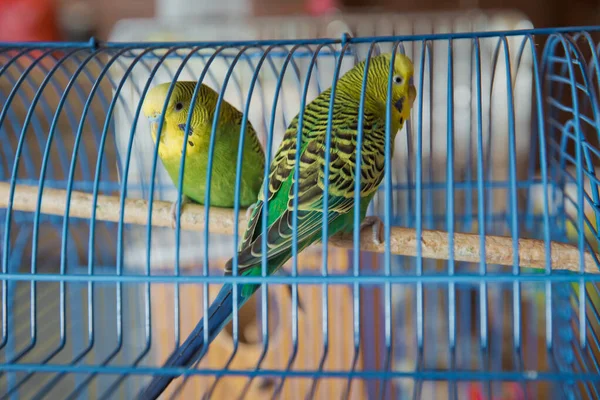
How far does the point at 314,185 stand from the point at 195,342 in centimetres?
35

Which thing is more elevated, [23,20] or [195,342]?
[23,20]

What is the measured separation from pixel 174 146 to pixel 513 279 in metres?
0.80

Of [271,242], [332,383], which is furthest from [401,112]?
[332,383]

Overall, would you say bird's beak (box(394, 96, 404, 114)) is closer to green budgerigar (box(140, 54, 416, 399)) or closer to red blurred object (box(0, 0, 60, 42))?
green budgerigar (box(140, 54, 416, 399))

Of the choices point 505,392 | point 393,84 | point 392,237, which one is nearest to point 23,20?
point 393,84

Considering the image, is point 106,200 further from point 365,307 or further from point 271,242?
point 365,307

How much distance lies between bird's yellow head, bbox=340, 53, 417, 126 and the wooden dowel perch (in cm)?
32

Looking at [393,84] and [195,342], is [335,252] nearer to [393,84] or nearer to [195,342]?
[393,84]

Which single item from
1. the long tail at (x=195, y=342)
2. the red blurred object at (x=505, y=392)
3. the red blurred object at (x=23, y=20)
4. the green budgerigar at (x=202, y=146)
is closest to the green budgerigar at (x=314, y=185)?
the long tail at (x=195, y=342)

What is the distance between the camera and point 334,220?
1104mm

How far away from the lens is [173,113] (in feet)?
3.99

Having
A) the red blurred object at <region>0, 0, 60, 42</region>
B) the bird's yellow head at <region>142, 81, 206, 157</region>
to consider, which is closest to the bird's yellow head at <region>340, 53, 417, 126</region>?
the bird's yellow head at <region>142, 81, 206, 157</region>

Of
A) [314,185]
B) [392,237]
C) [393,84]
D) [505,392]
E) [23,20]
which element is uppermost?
[23,20]

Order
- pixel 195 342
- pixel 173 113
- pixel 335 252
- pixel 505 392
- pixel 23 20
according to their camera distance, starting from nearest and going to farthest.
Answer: pixel 195 342 → pixel 173 113 → pixel 335 252 → pixel 505 392 → pixel 23 20
